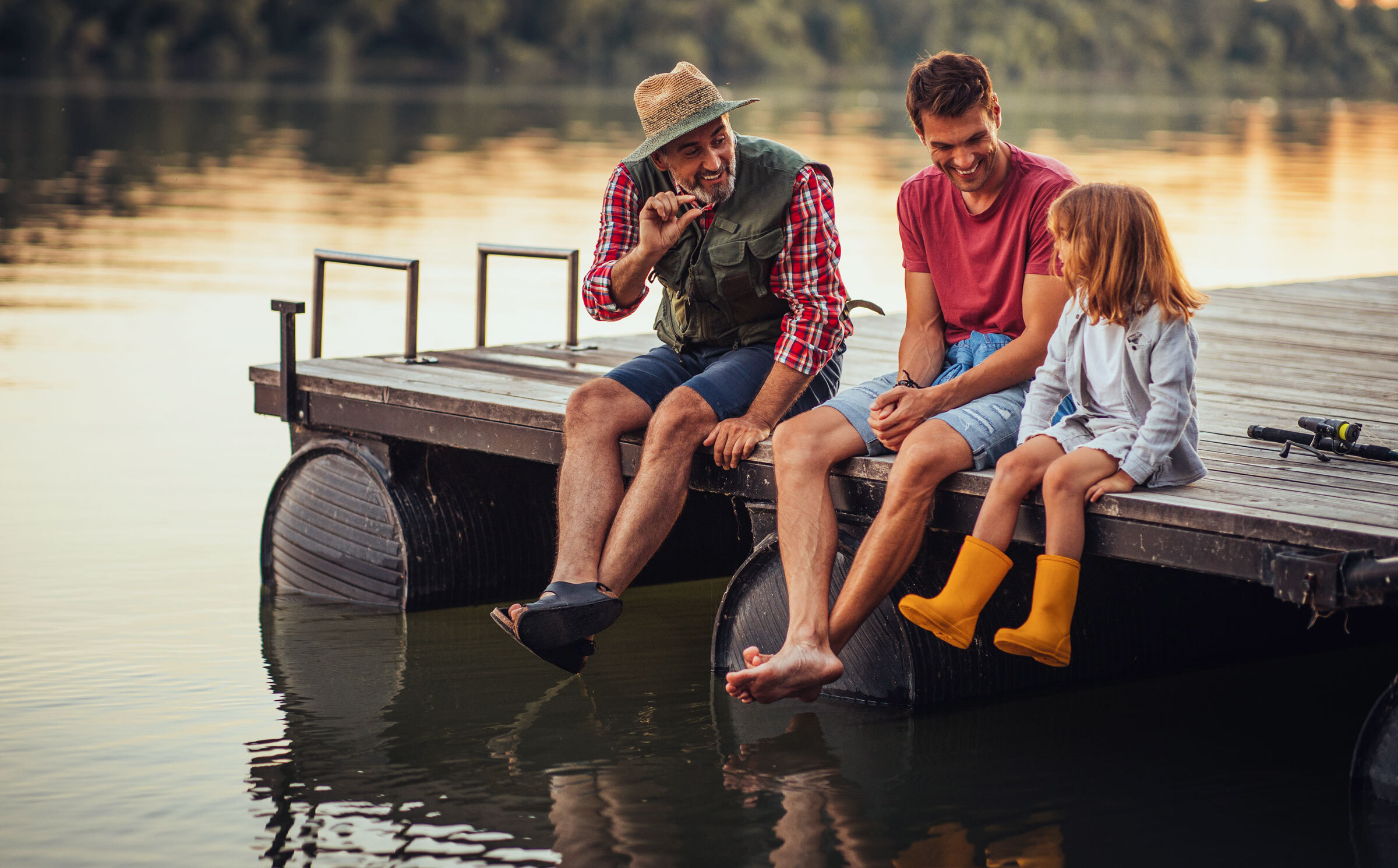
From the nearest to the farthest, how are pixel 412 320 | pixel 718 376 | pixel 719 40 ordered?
pixel 718 376 < pixel 412 320 < pixel 719 40

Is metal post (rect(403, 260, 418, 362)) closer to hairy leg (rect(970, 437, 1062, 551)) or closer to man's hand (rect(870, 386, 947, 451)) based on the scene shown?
man's hand (rect(870, 386, 947, 451))

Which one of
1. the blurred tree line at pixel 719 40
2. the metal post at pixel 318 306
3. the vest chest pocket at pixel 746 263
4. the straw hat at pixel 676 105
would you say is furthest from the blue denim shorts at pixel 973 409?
the blurred tree line at pixel 719 40

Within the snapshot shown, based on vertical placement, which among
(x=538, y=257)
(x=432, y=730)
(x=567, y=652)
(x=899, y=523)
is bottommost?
(x=432, y=730)

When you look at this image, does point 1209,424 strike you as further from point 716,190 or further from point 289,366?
point 289,366

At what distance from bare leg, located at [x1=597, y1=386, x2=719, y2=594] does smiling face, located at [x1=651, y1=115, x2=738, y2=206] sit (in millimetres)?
541

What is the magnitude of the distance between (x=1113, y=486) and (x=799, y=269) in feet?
3.62

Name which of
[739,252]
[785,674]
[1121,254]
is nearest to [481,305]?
[739,252]

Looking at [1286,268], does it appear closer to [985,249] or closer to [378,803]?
[985,249]

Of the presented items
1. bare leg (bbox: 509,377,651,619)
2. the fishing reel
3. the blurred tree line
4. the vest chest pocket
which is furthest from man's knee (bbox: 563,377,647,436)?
the blurred tree line

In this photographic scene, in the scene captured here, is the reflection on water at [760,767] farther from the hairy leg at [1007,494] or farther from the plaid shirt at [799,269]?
the plaid shirt at [799,269]

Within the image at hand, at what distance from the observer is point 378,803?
183 inches

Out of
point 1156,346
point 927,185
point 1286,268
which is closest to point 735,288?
point 927,185

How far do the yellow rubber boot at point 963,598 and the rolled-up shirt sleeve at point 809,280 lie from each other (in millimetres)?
812

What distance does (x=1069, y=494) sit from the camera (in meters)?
4.50
